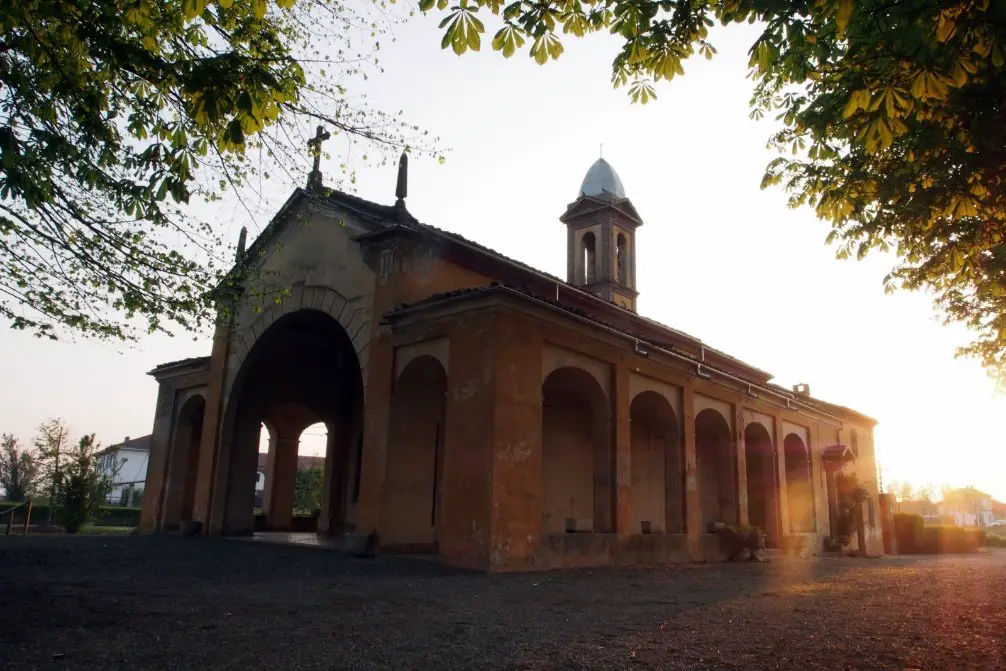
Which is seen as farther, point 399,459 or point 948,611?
point 399,459

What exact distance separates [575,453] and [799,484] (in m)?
9.70

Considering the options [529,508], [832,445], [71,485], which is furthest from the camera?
[832,445]

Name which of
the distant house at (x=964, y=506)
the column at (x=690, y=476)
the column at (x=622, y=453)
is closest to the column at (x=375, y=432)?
the column at (x=622, y=453)

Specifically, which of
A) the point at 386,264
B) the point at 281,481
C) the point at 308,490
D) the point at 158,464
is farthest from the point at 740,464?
the point at 308,490

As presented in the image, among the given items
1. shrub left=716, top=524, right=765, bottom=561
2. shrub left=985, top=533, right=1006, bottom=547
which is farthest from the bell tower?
shrub left=985, top=533, right=1006, bottom=547

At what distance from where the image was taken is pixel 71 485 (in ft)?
70.5

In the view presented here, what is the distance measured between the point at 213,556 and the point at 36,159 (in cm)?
850

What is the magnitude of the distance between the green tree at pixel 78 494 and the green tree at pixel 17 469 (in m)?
34.7

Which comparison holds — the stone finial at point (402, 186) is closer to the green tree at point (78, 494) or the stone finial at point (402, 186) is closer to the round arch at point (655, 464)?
the round arch at point (655, 464)

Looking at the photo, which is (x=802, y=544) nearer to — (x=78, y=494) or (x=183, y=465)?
(x=183, y=465)

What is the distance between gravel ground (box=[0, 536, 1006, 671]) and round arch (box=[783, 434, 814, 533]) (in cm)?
1043

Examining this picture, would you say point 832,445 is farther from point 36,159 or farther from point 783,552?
point 36,159

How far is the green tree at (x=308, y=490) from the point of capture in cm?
4803

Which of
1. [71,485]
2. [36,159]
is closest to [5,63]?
[36,159]
